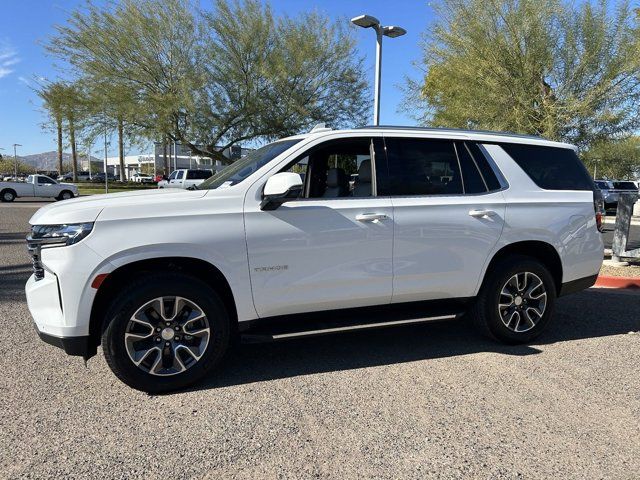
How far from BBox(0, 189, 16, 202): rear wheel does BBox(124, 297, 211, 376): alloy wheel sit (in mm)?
29112

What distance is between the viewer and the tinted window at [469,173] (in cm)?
449

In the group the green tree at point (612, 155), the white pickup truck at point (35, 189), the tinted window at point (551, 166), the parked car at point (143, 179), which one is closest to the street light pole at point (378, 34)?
the green tree at point (612, 155)

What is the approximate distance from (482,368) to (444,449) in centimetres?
137

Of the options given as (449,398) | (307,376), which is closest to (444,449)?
(449,398)

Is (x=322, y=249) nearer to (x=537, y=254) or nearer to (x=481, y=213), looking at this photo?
(x=481, y=213)

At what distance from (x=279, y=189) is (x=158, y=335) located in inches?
53.4

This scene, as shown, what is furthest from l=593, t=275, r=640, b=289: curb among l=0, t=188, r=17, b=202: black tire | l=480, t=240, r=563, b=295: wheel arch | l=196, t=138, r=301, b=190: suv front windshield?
l=0, t=188, r=17, b=202: black tire

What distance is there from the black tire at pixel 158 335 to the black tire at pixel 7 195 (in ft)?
95.4

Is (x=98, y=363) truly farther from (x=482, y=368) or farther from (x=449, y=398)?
(x=482, y=368)

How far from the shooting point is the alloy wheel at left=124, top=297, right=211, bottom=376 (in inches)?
137

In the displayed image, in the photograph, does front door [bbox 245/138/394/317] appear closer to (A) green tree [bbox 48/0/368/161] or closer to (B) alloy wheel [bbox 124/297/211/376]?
(B) alloy wheel [bbox 124/297/211/376]

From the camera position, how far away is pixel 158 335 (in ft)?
11.6

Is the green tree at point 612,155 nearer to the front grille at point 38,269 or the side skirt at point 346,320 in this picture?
the side skirt at point 346,320

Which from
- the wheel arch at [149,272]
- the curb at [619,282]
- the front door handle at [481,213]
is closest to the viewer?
the wheel arch at [149,272]
